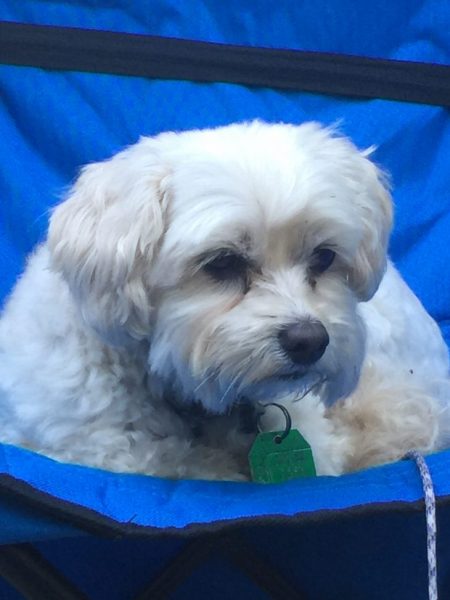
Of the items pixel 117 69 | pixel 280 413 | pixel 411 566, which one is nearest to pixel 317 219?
pixel 280 413

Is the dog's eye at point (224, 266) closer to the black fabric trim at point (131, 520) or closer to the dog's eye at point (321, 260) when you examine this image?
the dog's eye at point (321, 260)

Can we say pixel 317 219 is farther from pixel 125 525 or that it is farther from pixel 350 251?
pixel 125 525

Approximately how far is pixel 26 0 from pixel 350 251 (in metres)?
1.11

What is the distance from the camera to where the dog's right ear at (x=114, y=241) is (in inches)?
57.7

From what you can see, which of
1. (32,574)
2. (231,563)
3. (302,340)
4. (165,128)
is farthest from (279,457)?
(165,128)

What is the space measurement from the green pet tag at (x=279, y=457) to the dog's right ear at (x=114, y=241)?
0.29 metres

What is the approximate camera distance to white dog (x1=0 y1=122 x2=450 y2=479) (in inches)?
57.9

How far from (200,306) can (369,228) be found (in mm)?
335

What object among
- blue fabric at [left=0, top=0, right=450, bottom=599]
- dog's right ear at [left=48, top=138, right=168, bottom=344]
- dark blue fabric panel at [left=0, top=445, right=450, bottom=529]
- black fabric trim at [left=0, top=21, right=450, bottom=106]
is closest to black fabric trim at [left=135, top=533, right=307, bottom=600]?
dark blue fabric panel at [left=0, top=445, right=450, bottom=529]

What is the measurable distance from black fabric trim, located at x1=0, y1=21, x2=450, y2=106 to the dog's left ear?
805mm

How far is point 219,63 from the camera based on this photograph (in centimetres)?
247

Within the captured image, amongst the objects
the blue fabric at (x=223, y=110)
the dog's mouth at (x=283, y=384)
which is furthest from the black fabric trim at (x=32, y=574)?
the blue fabric at (x=223, y=110)

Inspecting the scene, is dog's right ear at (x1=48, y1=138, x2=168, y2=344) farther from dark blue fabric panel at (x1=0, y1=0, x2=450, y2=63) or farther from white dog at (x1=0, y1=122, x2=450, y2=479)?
dark blue fabric panel at (x1=0, y1=0, x2=450, y2=63)

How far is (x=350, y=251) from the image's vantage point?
1.63 metres
